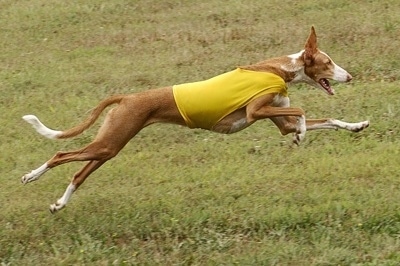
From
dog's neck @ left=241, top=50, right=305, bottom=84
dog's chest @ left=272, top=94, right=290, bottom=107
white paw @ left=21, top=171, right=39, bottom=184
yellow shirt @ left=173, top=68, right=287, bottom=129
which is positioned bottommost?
white paw @ left=21, top=171, right=39, bottom=184

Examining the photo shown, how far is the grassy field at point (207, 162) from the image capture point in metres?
7.84

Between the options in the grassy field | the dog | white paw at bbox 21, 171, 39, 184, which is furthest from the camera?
white paw at bbox 21, 171, 39, 184

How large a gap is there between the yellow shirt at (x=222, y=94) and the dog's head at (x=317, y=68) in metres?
0.44

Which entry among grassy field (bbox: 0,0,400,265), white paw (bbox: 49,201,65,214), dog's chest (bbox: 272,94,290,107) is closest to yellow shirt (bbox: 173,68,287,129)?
dog's chest (bbox: 272,94,290,107)

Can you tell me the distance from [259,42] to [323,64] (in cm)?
575

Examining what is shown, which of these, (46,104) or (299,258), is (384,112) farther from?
(46,104)

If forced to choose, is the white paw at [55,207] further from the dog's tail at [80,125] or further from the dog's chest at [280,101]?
the dog's chest at [280,101]

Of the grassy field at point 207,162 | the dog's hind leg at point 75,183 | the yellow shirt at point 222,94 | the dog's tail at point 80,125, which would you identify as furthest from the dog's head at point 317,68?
the dog's hind leg at point 75,183

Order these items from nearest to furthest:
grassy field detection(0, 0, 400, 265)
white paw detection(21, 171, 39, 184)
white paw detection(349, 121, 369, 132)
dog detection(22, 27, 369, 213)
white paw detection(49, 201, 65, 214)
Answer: grassy field detection(0, 0, 400, 265) < dog detection(22, 27, 369, 213) < white paw detection(49, 201, 65, 214) < white paw detection(21, 171, 39, 184) < white paw detection(349, 121, 369, 132)

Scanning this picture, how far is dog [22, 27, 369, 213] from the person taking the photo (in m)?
8.50

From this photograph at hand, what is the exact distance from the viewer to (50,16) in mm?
17422

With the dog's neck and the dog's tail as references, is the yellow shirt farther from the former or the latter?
the dog's tail

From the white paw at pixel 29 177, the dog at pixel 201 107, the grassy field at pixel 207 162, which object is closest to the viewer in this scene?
the grassy field at pixel 207 162

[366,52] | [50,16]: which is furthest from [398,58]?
[50,16]
